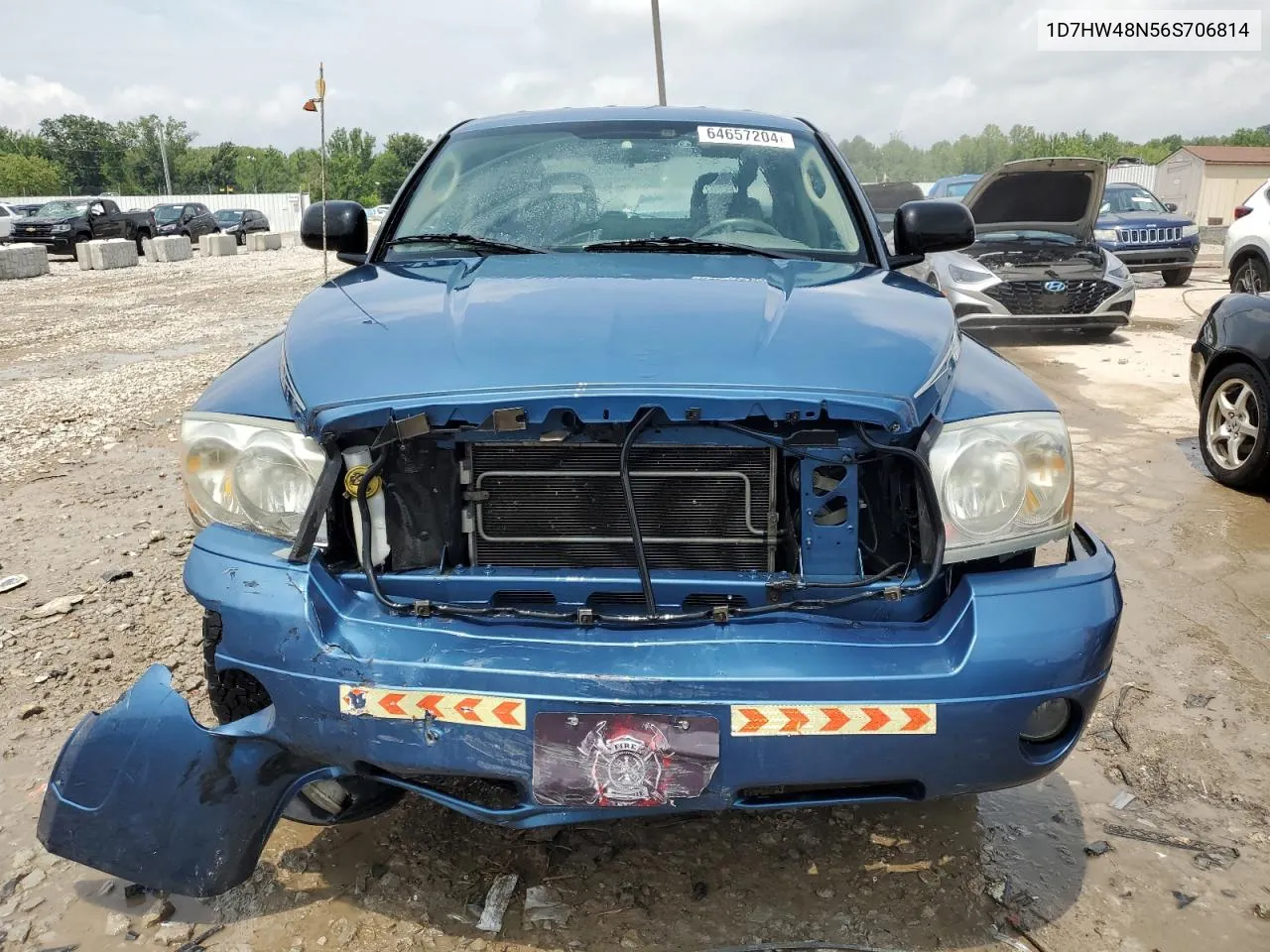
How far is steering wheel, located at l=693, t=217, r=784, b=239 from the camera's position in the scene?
3139mm

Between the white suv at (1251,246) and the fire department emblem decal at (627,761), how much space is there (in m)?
8.71

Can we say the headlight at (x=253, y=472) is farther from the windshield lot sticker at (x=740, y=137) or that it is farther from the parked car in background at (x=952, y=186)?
the parked car in background at (x=952, y=186)

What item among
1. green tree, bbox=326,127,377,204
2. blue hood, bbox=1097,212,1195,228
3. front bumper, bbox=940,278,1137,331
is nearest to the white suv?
front bumper, bbox=940,278,1137,331

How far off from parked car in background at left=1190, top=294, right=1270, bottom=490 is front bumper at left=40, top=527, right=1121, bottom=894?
3.60 meters

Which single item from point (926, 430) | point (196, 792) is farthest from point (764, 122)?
point (196, 792)

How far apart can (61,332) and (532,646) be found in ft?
37.5

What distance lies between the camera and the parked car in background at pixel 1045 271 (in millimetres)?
Result: 9633

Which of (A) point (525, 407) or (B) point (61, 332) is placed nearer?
(A) point (525, 407)

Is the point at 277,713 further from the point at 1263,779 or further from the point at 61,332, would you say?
the point at 61,332

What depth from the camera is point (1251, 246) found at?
8688 millimetres

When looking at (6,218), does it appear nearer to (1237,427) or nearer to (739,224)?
(739,224)

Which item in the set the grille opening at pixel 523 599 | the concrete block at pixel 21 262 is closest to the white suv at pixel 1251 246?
the grille opening at pixel 523 599

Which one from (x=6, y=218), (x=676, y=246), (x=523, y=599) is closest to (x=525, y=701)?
(x=523, y=599)

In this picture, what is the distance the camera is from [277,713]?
189cm
